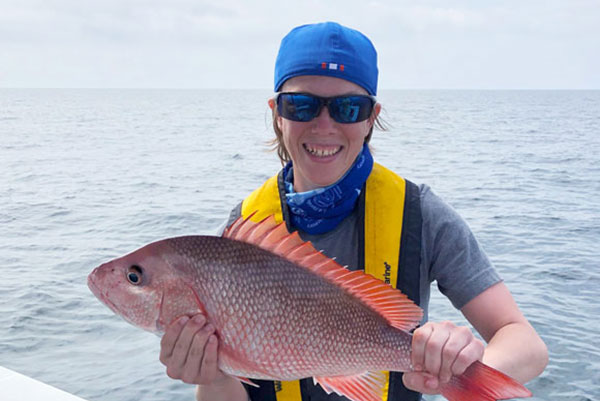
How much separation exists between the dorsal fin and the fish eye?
33cm

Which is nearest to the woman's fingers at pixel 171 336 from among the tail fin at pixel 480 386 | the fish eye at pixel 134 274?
the fish eye at pixel 134 274

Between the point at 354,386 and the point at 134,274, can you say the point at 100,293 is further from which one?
the point at 354,386

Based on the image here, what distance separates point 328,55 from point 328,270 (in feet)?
3.44

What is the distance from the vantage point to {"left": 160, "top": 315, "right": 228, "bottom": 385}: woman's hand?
202 cm

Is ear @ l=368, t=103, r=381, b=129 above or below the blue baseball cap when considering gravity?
below

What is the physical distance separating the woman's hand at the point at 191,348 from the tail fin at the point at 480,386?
82 centimetres

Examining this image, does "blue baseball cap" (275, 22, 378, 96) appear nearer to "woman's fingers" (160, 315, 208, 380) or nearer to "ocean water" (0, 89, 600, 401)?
"ocean water" (0, 89, 600, 401)

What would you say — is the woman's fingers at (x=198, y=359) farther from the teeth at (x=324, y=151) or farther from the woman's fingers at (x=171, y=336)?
the teeth at (x=324, y=151)

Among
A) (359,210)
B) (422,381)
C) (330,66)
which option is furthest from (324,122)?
(422,381)

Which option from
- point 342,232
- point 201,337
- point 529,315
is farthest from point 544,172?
point 201,337

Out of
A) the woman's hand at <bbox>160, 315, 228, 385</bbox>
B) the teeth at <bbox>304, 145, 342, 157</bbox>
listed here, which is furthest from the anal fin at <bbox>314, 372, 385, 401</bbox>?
the teeth at <bbox>304, 145, 342, 157</bbox>

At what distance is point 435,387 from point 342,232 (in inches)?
44.3

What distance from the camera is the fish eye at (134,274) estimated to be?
81.2 inches

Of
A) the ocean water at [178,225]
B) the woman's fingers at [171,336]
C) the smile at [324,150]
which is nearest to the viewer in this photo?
the woman's fingers at [171,336]
